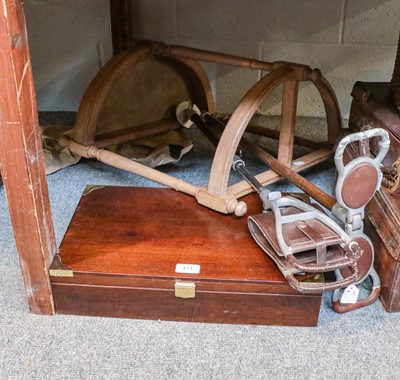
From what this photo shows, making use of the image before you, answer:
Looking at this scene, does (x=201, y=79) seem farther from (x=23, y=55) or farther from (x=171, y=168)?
(x=23, y=55)

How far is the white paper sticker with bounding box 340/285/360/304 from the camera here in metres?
0.97

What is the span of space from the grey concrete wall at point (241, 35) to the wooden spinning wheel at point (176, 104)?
24cm

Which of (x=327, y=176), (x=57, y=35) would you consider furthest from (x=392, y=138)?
(x=57, y=35)

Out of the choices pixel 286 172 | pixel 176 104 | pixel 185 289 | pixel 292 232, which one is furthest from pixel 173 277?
pixel 176 104

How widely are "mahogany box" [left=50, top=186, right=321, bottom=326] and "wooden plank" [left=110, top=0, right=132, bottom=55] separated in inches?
32.5

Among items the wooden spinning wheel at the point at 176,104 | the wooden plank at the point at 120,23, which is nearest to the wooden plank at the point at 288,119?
the wooden spinning wheel at the point at 176,104

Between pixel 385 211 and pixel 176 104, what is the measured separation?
2.41ft

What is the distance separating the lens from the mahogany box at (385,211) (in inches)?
37.8

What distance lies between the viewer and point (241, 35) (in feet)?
5.50

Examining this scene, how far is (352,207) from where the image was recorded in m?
0.93

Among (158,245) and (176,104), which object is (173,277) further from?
(176,104)

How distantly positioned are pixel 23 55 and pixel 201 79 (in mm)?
786

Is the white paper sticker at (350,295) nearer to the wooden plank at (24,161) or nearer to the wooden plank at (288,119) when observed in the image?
the wooden plank at (288,119)

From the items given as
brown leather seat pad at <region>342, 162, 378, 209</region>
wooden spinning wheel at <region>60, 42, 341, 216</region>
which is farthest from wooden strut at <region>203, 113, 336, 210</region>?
brown leather seat pad at <region>342, 162, 378, 209</region>
